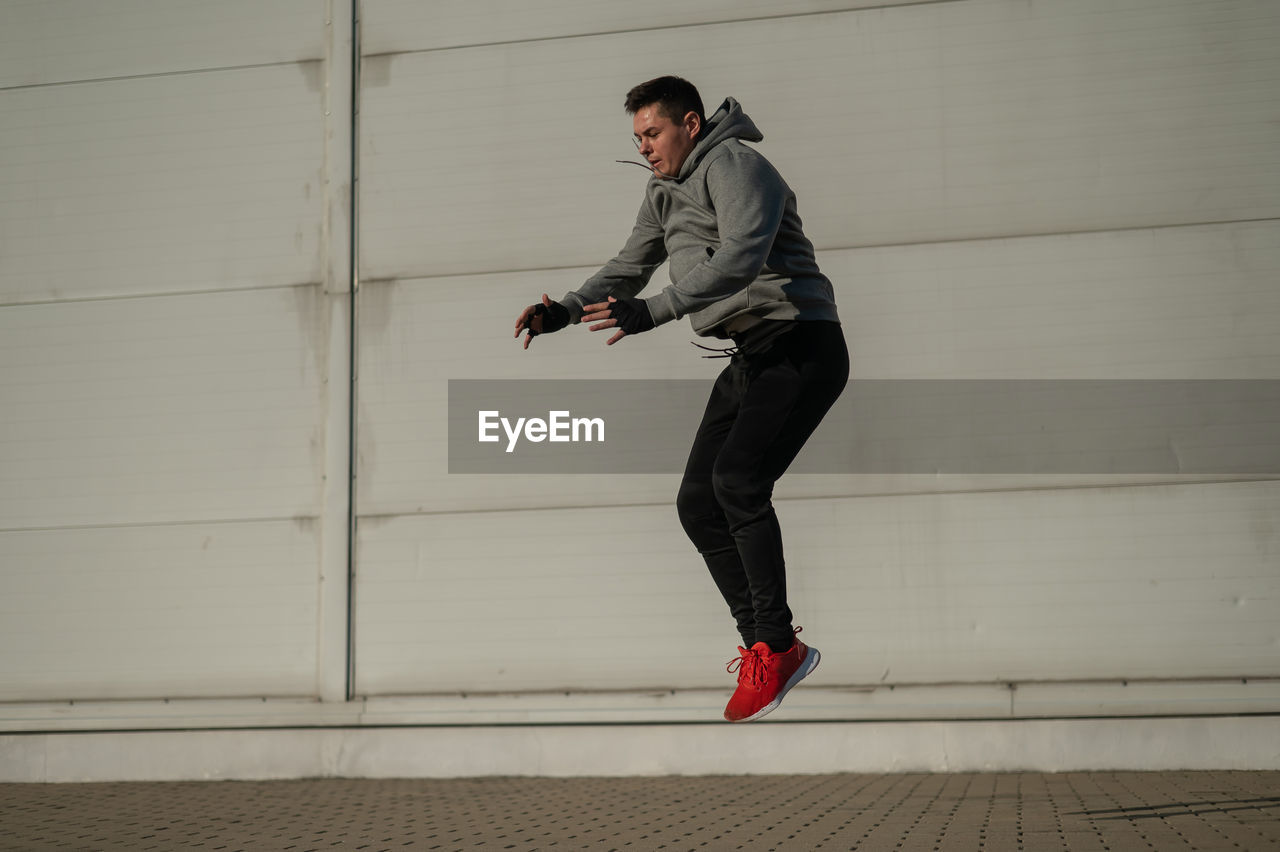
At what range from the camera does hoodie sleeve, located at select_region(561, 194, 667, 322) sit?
431 cm

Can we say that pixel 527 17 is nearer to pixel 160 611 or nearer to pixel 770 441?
pixel 160 611

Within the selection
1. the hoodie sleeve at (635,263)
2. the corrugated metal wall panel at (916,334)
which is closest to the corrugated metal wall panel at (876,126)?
the corrugated metal wall panel at (916,334)

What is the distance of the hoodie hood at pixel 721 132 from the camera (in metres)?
3.89

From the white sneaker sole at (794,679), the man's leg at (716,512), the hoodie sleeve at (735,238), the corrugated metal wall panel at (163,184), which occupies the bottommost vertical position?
the white sneaker sole at (794,679)

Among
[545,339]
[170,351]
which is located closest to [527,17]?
[545,339]

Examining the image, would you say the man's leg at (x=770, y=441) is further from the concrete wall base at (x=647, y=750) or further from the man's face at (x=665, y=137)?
the concrete wall base at (x=647, y=750)

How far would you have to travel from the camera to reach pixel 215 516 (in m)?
7.59

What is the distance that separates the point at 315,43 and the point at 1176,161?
5.48 m

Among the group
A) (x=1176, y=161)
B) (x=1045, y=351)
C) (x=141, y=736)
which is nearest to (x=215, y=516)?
(x=141, y=736)

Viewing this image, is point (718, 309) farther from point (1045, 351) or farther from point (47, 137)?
point (47, 137)

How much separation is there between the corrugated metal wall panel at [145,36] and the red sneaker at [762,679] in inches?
223

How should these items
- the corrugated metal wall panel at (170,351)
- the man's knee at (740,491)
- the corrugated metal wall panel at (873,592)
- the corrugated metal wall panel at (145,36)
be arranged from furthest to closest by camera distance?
1. the corrugated metal wall panel at (145,36)
2. the corrugated metal wall panel at (170,351)
3. the corrugated metal wall panel at (873,592)
4. the man's knee at (740,491)

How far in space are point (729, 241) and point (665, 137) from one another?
51 centimetres

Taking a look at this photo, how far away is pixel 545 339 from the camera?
7.41 m
